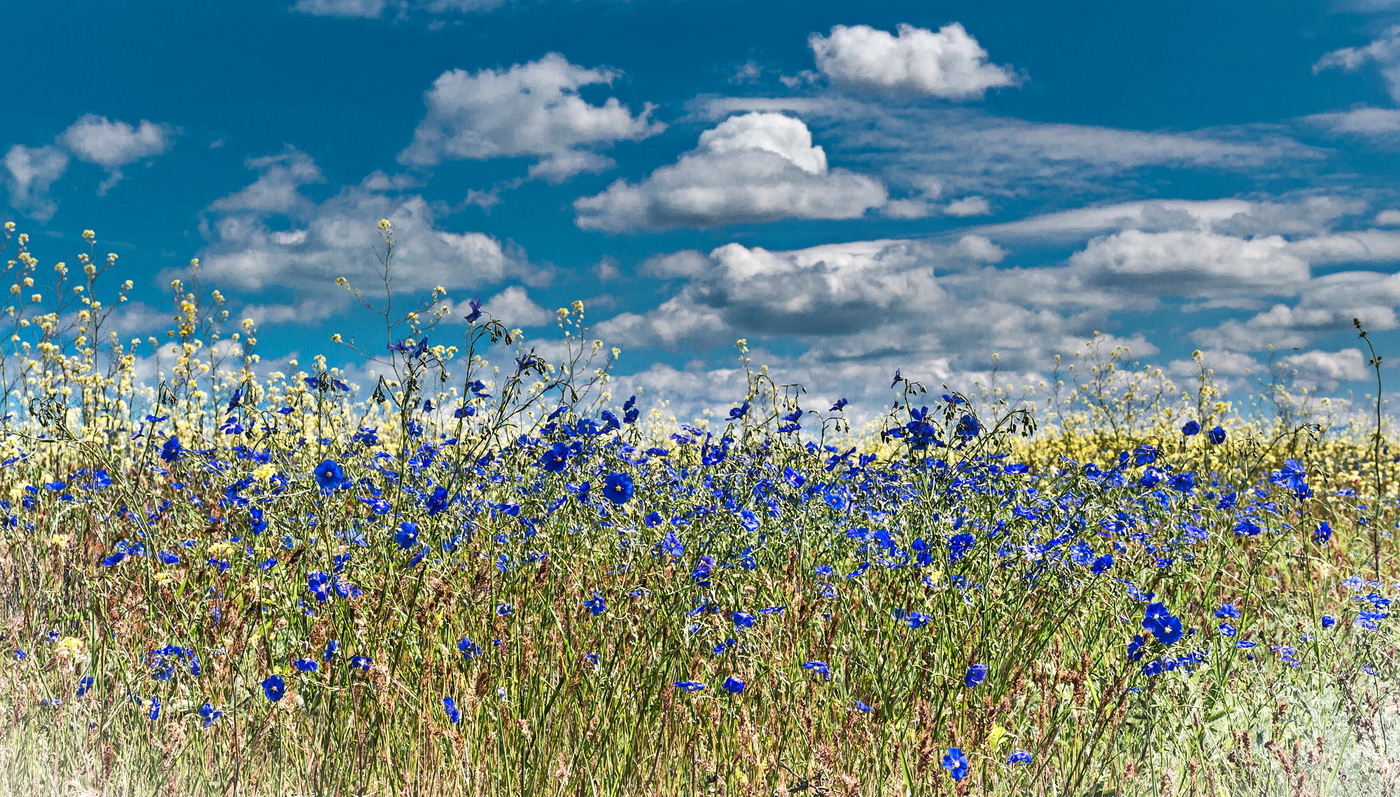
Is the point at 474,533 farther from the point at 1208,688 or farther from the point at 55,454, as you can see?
the point at 55,454

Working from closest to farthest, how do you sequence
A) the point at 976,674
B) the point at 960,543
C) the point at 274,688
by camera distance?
1. the point at 274,688
2. the point at 976,674
3. the point at 960,543

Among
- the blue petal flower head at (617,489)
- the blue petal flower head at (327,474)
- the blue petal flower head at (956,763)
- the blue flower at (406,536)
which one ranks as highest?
the blue petal flower head at (327,474)

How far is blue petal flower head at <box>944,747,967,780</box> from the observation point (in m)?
2.68

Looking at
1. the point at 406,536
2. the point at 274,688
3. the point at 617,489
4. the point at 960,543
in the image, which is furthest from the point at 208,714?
the point at 960,543

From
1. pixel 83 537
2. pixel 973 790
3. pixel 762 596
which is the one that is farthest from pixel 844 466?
pixel 83 537

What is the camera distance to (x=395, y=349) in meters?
3.54

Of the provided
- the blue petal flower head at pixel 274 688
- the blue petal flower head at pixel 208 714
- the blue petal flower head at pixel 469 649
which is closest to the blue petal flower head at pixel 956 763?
the blue petal flower head at pixel 469 649

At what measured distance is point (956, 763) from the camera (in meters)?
2.70

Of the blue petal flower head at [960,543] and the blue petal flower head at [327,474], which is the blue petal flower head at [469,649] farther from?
the blue petal flower head at [960,543]

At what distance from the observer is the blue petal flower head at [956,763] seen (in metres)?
2.68

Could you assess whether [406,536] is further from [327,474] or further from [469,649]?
[469,649]

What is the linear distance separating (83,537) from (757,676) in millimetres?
3296

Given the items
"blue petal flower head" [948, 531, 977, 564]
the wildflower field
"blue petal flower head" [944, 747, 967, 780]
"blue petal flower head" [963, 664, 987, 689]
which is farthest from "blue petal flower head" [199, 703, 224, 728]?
"blue petal flower head" [948, 531, 977, 564]

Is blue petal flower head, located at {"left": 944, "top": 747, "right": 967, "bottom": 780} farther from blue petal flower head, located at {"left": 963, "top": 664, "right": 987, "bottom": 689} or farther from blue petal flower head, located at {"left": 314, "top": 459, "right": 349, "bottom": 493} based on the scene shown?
blue petal flower head, located at {"left": 314, "top": 459, "right": 349, "bottom": 493}
